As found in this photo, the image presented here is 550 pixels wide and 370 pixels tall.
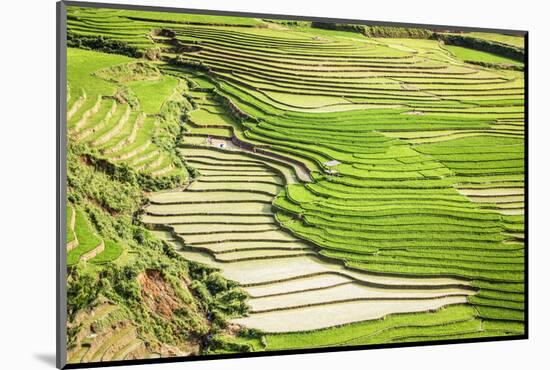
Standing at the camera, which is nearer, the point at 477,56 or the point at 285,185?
the point at 285,185

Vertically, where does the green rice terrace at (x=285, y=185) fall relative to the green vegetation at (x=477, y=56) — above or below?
below

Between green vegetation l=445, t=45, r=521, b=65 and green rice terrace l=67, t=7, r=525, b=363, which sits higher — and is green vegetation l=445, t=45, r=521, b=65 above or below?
above

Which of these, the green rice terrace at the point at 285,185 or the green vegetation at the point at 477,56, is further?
the green vegetation at the point at 477,56

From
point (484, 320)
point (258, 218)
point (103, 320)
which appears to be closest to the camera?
point (103, 320)

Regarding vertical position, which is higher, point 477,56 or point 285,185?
point 477,56

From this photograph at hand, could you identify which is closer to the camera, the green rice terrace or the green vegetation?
the green rice terrace

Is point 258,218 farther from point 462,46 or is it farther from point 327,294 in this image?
point 462,46

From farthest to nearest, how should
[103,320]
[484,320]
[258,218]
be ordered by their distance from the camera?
[484,320] < [258,218] < [103,320]

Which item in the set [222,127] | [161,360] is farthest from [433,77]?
[161,360]
